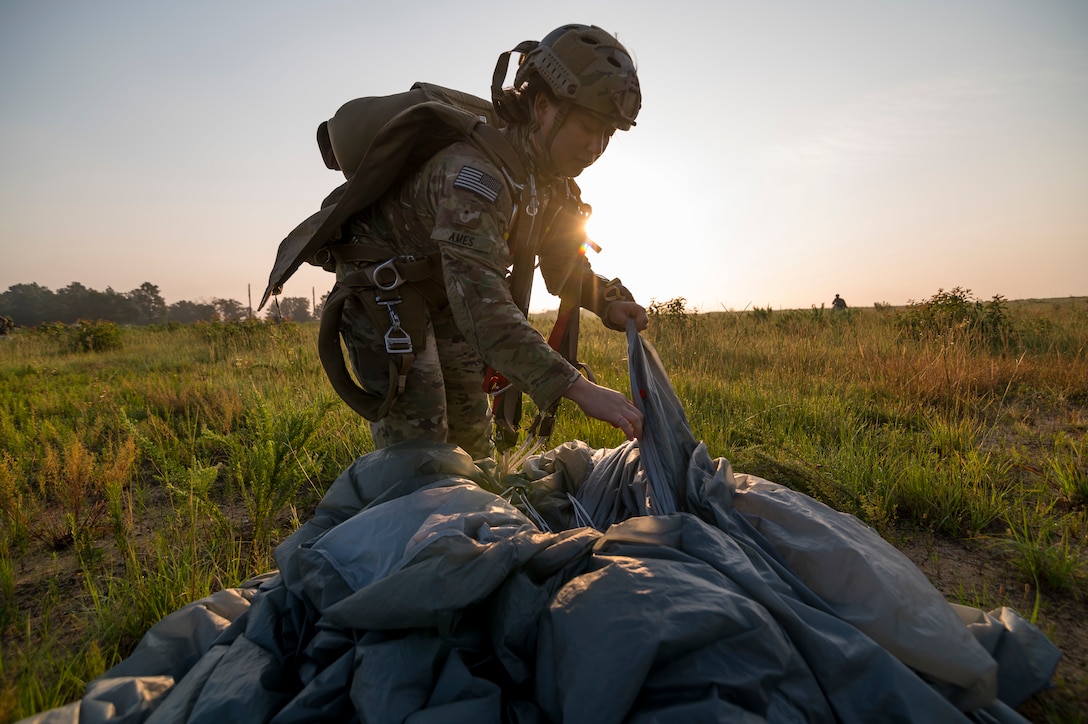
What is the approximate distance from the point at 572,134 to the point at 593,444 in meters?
2.23

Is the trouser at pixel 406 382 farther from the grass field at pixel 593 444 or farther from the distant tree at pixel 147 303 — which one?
the distant tree at pixel 147 303

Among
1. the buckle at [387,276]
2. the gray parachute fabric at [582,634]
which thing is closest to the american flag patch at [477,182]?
the buckle at [387,276]

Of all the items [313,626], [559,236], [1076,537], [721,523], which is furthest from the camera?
[559,236]

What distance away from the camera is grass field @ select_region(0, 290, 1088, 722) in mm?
1966

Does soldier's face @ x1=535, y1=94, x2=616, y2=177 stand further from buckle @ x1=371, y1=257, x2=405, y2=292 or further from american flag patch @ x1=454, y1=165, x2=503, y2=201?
buckle @ x1=371, y1=257, x2=405, y2=292

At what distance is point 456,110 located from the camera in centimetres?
219

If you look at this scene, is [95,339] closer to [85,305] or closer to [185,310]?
[85,305]

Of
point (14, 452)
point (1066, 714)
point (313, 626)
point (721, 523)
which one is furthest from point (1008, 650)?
point (14, 452)

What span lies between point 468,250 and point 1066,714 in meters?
2.18

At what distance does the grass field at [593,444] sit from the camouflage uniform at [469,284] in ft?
2.47

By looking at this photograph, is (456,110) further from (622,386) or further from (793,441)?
(622,386)

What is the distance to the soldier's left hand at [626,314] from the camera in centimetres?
252

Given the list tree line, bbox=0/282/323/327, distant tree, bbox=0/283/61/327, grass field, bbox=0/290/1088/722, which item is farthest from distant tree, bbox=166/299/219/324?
grass field, bbox=0/290/1088/722

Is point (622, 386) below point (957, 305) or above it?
below
